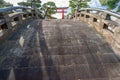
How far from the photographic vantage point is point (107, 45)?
14.4ft

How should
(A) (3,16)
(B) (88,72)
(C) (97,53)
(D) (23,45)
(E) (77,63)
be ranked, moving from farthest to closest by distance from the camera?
(A) (3,16) < (D) (23,45) < (C) (97,53) < (E) (77,63) < (B) (88,72)

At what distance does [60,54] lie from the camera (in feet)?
12.4

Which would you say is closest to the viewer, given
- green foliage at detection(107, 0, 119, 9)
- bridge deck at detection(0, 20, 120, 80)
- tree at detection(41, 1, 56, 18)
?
bridge deck at detection(0, 20, 120, 80)

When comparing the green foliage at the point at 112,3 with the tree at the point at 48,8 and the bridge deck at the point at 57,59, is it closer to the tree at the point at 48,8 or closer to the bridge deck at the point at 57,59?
the bridge deck at the point at 57,59

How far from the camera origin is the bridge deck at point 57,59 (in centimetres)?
300

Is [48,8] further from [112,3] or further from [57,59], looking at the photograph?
[57,59]

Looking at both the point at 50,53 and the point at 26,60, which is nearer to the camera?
the point at 26,60

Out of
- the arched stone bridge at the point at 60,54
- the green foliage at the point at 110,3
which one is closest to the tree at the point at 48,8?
the green foliage at the point at 110,3

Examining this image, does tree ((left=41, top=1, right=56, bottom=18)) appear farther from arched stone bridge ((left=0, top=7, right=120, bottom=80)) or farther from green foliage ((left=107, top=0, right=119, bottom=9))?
arched stone bridge ((left=0, top=7, right=120, bottom=80))

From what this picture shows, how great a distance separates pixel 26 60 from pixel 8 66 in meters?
0.44

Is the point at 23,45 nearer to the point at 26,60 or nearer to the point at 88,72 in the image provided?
the point at 26,60

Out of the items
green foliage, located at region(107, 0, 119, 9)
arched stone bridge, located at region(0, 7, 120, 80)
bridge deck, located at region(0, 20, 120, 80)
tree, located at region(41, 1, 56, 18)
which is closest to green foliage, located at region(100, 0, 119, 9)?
green foliage, located at region(107, 0, 119, 9)

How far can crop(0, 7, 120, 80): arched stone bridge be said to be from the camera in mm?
3027

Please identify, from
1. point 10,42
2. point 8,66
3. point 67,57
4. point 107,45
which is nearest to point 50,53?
point 67,57
